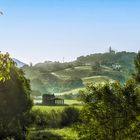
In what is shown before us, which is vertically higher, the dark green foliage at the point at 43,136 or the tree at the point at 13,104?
the tree at the point at 13,104

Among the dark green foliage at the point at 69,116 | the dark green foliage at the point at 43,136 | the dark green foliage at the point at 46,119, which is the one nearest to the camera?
the dark green foliage at the point at 43,136

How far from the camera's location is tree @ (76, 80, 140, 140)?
26594 mm

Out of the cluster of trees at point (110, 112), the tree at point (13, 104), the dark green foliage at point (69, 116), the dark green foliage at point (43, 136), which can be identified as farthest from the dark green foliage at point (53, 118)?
the cluster of trees at point (110, 112)

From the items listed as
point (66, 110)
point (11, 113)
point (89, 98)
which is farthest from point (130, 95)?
point (66, 110)

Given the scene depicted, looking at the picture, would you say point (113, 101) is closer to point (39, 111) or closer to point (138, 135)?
point (138, 135)

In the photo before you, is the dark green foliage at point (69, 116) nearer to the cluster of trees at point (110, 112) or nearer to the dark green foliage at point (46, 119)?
the dark green foliage at point (46, 119)

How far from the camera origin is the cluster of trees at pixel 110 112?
26.5 m

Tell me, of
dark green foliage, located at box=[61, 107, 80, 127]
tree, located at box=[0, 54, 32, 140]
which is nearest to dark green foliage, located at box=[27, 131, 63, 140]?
tree, located at box=[0, 54, 32, 140]

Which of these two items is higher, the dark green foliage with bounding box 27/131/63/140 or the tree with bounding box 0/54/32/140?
the tree with bounding box 0/54/32/140

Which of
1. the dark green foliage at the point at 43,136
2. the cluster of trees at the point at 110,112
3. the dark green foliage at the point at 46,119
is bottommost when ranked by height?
the dark green foliage at the point at 43,136

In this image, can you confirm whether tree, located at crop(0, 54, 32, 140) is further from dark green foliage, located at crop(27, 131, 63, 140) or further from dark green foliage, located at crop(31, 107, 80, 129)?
dark green foliage, located at crop(31, 107, 80, 129)

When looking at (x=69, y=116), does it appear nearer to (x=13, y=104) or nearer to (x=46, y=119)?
(x=46, y=119)

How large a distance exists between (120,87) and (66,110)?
193ft

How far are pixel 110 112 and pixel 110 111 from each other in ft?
0.23
